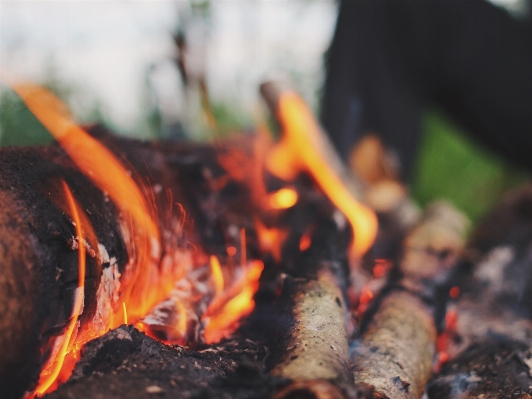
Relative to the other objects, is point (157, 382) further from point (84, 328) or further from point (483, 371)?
point (483, 371)

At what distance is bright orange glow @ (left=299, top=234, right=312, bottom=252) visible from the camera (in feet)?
5.44

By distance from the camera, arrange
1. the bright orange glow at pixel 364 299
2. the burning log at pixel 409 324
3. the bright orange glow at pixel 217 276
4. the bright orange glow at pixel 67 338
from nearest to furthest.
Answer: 1. the bright orange glow at pixel 67 338
2. the burning log at pixel 409 324
3. the bright orange glow at pixel 217 276
4. the bright orange glow at pixel 364 299

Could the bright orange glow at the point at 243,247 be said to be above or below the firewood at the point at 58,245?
above

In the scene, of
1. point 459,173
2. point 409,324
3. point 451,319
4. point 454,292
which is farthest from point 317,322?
point 459,173

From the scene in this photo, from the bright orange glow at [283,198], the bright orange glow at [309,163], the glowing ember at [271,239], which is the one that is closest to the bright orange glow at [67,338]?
the glowing ember at [271,239]

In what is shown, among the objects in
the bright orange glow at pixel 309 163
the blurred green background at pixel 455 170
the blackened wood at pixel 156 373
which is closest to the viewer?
the blackened wood at pixel 156 373

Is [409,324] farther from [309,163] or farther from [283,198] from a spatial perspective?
[309,163]

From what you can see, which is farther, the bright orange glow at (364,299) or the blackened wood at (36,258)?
the bright orange glow at (364,299)

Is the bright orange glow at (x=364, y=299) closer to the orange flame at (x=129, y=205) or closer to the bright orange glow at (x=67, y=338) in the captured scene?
the orange flame at (x=129, y=205)

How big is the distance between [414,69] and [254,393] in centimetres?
324

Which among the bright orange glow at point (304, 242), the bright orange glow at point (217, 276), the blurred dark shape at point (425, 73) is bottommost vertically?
the bright orange glow at point (217, 276)

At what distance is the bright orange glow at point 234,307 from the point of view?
4.36ft

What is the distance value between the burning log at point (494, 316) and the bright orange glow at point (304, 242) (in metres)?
0.63

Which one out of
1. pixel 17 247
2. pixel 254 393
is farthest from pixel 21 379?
pixel 254 393
